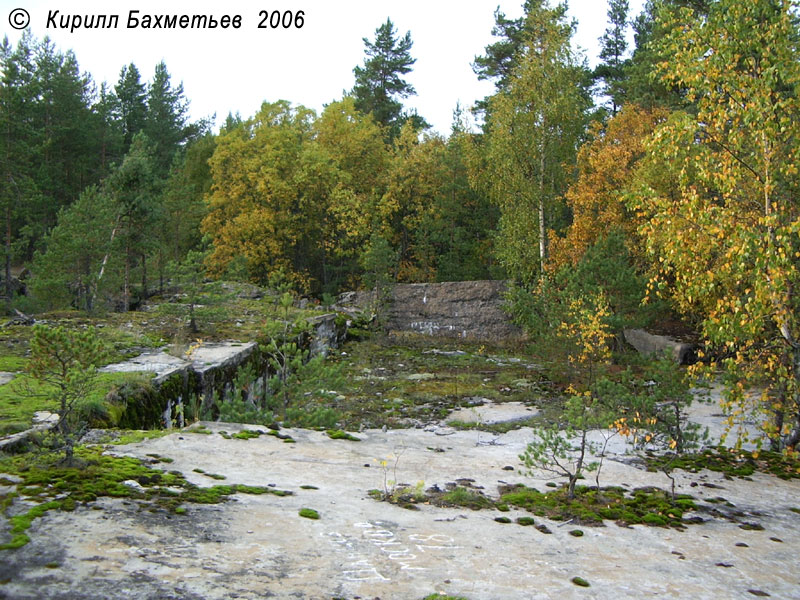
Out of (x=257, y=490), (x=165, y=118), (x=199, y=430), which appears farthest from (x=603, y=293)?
(x=165, y=118)

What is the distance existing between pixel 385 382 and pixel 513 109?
1304cm

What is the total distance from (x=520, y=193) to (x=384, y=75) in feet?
85.0

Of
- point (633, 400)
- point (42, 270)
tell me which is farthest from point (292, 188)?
point (633, 400)

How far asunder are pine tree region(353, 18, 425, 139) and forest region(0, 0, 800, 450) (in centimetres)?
15

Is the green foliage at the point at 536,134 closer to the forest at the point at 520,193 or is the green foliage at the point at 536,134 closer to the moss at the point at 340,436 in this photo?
the forest at the point at 520,193

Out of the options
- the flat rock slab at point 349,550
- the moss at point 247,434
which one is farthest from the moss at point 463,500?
the moss at point 247,434

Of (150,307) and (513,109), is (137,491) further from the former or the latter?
(513,109)

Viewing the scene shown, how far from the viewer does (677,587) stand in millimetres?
4559

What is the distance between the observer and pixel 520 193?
2494 cm

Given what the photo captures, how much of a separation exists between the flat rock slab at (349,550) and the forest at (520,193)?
381 centimetres

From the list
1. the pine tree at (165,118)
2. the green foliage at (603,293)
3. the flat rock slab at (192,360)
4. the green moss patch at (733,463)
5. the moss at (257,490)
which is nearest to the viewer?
the moss at (257,490)

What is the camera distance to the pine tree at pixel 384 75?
46.2 meters

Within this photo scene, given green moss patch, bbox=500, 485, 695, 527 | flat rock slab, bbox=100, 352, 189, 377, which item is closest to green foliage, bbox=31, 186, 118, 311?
flat rock slab, bbox=100, 352, 189, 377

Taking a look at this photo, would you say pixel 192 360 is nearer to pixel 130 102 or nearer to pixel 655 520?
pixel 655 520
